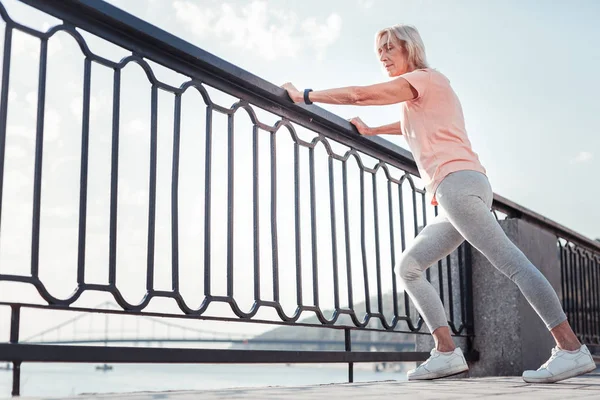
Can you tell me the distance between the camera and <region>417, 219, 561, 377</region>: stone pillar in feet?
14.1

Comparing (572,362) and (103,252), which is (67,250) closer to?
(103,252)

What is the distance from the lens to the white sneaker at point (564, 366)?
2.96 metres

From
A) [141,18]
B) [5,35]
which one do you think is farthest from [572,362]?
[5,35]

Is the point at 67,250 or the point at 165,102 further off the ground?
the point at 165,102

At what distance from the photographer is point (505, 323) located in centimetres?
440

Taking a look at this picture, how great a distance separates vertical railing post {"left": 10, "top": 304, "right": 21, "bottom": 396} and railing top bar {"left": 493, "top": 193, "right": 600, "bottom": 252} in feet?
10.5

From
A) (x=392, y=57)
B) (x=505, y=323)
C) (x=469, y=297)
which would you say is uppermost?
(x=392, y=57)

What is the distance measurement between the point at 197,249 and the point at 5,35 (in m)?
1.00

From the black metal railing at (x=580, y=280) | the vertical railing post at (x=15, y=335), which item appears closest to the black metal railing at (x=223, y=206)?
the vertical railing post at (x=15, y=335)

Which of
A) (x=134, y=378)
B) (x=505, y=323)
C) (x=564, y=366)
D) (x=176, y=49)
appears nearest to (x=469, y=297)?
(x=505, y=323)

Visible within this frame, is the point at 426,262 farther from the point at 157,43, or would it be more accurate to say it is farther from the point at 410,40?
the point at 157,43

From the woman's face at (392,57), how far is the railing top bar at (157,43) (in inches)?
13.6

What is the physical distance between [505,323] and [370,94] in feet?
6.59

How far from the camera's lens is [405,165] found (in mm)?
4242
